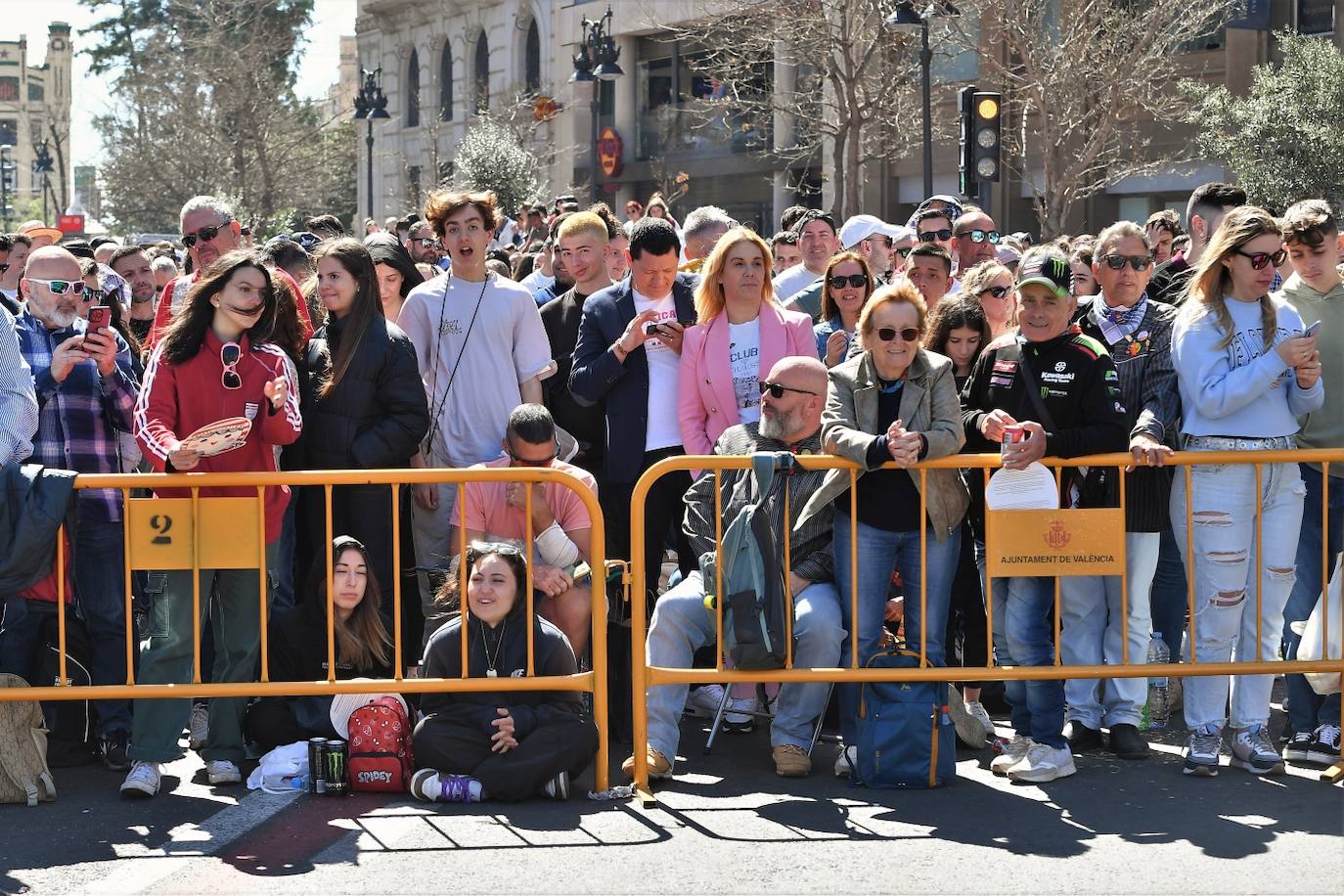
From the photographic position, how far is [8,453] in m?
6.63

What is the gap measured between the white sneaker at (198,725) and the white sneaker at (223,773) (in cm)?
37

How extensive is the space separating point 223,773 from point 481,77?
162 ft

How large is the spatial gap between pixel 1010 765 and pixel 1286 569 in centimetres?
137

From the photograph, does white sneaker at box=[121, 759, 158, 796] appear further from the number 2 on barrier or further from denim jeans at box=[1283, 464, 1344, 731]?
denim jeans at box=[1283, 464, 1344, 731]

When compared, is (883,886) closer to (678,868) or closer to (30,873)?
(678,868)

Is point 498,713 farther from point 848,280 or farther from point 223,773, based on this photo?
point 848,280

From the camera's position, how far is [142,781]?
6508mm

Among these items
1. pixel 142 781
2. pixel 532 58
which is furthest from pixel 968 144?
pixel 532 58

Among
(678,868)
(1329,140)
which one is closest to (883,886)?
(678,868)

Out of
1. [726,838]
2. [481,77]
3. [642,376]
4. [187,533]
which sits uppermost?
[481,77]

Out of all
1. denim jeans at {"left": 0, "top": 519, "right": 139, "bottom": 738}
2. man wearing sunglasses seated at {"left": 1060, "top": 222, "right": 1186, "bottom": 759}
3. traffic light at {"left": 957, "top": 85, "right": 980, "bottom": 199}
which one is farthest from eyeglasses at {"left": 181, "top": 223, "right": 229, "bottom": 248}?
traffic light at {"left": 957, "top": 85, "right": 980, "bottom": 199}

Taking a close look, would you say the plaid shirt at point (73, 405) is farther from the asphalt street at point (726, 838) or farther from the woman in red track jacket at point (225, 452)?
the asphalt street at point (726, 838)

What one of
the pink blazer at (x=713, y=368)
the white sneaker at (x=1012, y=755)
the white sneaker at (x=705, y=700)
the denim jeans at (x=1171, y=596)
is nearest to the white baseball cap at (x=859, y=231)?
the pink blazer at (x=713, y=368)

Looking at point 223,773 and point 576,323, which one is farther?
point 576,323
